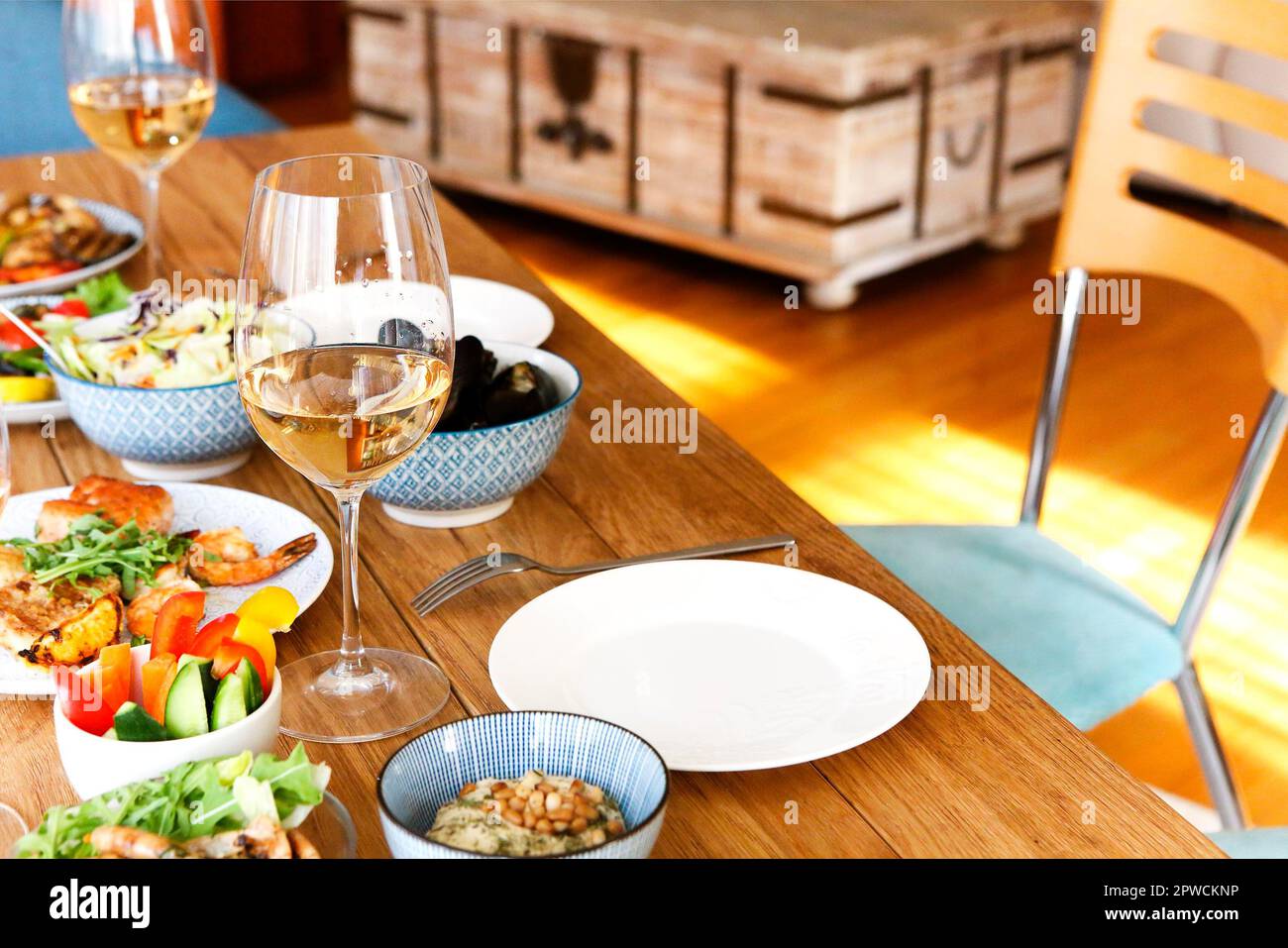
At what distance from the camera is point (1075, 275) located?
1444 mm

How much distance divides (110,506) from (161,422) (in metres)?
0.11

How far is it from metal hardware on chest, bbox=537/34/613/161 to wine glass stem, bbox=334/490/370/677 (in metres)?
2.82

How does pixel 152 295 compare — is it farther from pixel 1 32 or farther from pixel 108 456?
pixel 1 32

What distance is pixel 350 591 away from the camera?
72 cm

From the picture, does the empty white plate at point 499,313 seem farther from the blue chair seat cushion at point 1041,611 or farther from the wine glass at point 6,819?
the wine glass at point 6,819

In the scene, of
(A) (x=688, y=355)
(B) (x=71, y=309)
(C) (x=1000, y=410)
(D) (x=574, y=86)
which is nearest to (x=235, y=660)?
(B) (x=71, y=309)

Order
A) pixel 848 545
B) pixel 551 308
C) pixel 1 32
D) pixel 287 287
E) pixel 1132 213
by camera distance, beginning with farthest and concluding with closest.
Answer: pixel 1 32 → pixel 1132 213 → pixel 551 308 → pixel 848 545 → pixel 287 287

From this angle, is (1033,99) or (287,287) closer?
(287,287)

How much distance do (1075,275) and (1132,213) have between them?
0.08m

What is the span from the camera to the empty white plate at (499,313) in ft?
3.91

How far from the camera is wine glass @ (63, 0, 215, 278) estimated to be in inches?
44.5

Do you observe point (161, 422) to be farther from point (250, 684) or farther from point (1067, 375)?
point (1067, 375)

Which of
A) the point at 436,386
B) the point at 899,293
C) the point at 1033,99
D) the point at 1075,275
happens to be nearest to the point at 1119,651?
the point at 1075,275

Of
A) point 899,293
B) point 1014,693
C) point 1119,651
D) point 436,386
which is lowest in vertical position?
point 899,293
